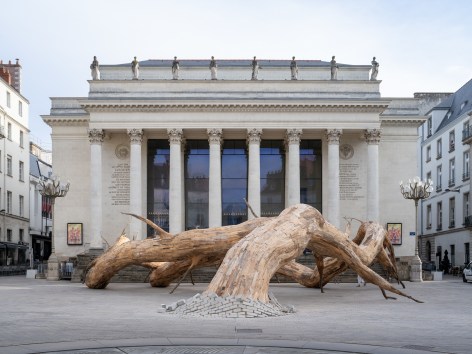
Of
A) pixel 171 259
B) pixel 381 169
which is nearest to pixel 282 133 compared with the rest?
pixel 381 169

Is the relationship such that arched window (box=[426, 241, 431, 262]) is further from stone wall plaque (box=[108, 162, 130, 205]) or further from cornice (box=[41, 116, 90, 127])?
cornice (box=[41, 116, 90, 127])

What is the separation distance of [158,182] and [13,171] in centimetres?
1859

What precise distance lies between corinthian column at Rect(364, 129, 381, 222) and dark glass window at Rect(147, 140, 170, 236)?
14.6m

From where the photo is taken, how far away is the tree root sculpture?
52.5ft

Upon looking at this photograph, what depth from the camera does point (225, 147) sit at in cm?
4850

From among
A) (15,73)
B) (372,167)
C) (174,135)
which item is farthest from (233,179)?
(15,73)

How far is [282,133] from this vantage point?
46969mm

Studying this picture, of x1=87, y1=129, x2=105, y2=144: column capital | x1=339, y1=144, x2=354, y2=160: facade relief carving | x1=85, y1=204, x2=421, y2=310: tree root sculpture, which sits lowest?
x1=85, y1=204, x2=421, y2=310: tree root sculpture

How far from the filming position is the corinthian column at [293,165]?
147 ft

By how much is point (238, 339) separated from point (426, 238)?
5985 centimetres

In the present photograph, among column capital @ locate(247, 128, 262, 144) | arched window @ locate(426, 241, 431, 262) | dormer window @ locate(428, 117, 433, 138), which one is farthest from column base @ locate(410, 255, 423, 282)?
dormer window @ locate(428, 117, 433, 138)

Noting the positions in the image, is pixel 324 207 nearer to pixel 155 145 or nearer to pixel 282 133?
pixel 282 133

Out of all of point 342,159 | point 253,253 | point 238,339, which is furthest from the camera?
point 342,159

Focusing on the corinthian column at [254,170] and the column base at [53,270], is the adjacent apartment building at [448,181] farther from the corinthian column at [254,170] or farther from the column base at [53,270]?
the column base at [53,270]
